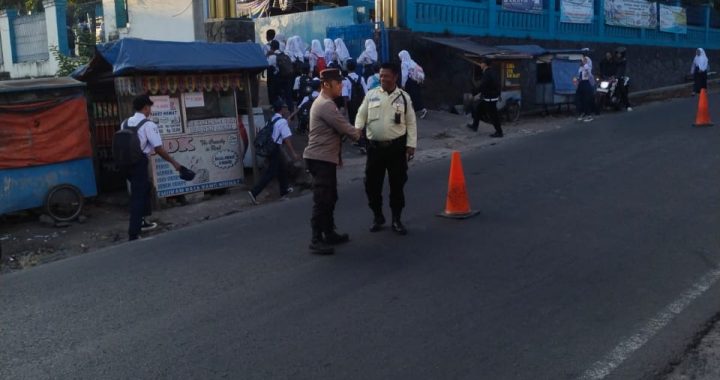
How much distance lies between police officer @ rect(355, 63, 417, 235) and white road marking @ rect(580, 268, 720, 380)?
2.88 meters

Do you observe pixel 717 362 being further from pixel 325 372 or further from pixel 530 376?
pixel 325 372

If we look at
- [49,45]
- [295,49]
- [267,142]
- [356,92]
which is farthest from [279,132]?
[49,45]

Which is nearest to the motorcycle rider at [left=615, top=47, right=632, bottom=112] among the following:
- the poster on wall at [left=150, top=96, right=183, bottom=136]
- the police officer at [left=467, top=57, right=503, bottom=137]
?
the police officer at [left=467, top=57, right=503, bottom=137]

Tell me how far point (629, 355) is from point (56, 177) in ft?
26.2

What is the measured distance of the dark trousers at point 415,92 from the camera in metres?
16.9

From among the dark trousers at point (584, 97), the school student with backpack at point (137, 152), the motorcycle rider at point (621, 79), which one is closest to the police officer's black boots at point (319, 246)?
the school student with backpack at point (137, 152)

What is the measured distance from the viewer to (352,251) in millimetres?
7000

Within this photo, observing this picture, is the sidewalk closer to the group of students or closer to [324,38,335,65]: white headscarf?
the group of students

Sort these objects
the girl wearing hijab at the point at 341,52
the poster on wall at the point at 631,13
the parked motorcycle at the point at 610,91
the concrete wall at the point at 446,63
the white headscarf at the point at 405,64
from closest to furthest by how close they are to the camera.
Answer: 1. the girl wearing hijab at the point at 341,52
2. the white headscarf at the point at 405,64
3. the concrete wall at the point at 446,63
4. the parked motorcycle at the point at 610,91
5. the poster on wall at the point at 631,13

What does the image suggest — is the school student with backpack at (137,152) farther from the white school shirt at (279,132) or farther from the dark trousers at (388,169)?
the dark trousers at (388,169)

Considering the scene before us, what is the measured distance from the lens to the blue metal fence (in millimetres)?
18938

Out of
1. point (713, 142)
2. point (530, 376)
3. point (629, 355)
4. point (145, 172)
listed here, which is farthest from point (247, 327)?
point (713, 142)

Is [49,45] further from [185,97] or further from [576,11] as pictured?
[576,11]

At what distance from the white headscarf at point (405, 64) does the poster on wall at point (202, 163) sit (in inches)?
245
